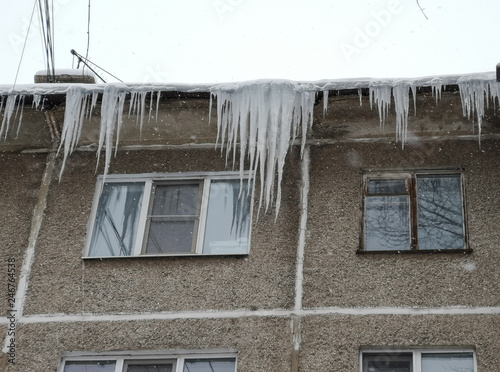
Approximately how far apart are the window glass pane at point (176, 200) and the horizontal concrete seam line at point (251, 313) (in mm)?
1150

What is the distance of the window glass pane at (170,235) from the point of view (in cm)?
927

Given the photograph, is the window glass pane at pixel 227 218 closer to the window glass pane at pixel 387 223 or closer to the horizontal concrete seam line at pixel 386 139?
the horizontal concrete seam line at pixel 386 139

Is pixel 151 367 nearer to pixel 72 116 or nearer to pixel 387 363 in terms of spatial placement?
pixel 387 363

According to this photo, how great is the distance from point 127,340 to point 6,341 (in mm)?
1035

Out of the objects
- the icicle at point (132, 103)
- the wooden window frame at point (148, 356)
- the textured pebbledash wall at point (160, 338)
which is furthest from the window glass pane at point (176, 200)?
the wooden window frame at point (148, 356)

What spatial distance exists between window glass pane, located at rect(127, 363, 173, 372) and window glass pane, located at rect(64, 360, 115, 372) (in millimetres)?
157

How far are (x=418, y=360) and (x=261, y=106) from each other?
274cm

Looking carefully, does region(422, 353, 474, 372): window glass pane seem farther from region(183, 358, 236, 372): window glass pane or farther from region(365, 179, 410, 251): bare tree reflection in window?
region(183, 358, 236, 372): window glass pane

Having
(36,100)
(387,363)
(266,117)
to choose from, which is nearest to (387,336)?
(387,363)

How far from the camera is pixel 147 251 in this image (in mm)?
9289

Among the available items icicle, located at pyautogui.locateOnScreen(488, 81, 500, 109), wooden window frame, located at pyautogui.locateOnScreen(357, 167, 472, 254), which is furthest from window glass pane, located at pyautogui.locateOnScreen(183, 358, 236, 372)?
icicle, located at pyautogui.locateOnScreen(488, 81, 500, 109)

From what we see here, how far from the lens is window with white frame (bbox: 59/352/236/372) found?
27.8ft

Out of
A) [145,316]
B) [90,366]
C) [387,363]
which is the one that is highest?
[145,316]

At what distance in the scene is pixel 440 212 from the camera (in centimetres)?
912
